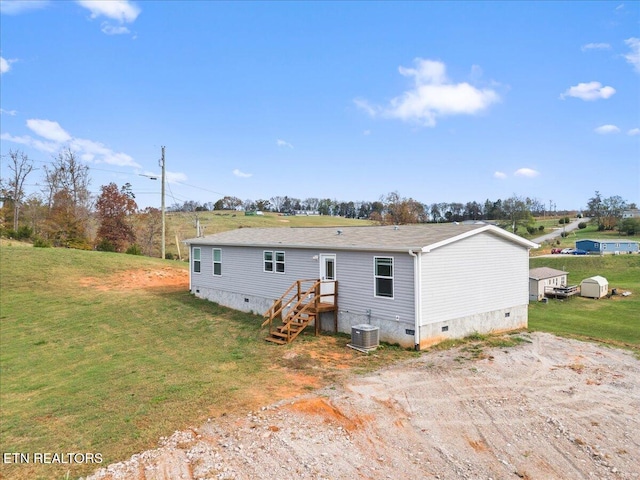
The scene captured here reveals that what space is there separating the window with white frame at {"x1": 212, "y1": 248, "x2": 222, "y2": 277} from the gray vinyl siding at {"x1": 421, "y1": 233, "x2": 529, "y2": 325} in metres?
11.4

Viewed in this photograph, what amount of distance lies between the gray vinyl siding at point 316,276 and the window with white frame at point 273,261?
18 cm

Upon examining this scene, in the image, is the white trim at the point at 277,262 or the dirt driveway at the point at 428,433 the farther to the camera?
the white trim at the point at 277,262

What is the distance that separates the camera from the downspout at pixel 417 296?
1131cm

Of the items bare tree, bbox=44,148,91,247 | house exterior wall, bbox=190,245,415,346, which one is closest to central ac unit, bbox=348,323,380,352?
house exterior wall, bbox=190,245,415,346

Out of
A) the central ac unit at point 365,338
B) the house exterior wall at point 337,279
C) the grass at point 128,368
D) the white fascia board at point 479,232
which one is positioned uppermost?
the white fascia board at point 479,232

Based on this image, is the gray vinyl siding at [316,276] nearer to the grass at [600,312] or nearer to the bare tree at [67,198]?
the grass at [600,312]

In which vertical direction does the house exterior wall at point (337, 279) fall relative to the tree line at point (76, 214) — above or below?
below

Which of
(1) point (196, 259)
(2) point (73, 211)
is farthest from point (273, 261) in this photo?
(2) point (73, 211)

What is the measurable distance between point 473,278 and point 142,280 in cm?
2141

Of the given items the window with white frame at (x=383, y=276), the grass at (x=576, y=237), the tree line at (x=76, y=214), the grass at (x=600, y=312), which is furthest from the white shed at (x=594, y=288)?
the tree line at (x=76, y=214)

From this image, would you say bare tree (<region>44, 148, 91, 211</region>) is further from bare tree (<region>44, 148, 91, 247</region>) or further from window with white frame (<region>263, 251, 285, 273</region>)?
window with white frame (<region>263, 251, 285, 273</region>)

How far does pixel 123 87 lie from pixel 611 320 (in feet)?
110

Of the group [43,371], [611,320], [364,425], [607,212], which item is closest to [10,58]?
[43,371]

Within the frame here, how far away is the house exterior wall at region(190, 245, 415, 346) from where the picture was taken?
1177cm
